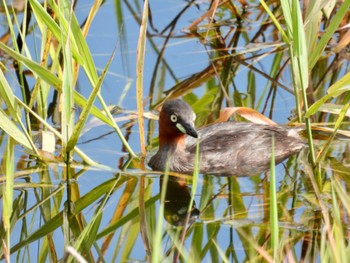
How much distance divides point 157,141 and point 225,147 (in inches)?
23.2

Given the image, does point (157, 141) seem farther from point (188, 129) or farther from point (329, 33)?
point (329, 33)

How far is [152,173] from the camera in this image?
7.08 metres

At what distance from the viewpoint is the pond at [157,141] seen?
5621 millimetres

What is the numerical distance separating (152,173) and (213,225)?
1.20 meters

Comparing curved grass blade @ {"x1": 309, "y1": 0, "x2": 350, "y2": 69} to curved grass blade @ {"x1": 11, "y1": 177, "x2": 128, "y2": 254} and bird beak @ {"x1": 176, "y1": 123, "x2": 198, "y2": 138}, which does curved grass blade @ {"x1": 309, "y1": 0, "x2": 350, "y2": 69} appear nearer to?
bird beak @ {"x1": 176, "y1": 123, "x2": 198, "y2": 138}

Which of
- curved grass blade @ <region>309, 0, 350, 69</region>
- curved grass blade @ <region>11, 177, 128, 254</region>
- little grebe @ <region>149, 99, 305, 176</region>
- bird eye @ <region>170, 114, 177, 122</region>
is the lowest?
curved grass blade @ <region>11, 177, 128, 254</region>

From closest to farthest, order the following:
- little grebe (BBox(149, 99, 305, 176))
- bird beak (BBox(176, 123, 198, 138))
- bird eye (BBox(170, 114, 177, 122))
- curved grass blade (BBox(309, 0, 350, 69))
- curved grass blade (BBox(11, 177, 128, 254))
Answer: curved grass blade (BBox(11, 177, 128, 254))
curved grass blade (BBox(309, 0, 350, 69))
bird beak (BBox(176, 123, 198, 138))
bird eye (BBox(170, 114, 177, 122))
little grebe (BBox(149, 99, 305, 176))

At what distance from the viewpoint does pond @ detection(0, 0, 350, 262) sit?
562cm

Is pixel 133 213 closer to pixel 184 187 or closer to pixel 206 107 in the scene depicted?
pixel 184 187

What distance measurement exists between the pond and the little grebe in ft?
0.35

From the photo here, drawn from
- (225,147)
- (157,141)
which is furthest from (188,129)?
(157,141)

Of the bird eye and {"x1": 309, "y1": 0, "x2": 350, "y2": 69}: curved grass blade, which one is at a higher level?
{"x1": 309, "y1": 0, "x2": 350, "y2": 69}: curved grass blade

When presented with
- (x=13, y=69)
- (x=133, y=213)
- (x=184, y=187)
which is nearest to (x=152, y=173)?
(x=184, y=187)

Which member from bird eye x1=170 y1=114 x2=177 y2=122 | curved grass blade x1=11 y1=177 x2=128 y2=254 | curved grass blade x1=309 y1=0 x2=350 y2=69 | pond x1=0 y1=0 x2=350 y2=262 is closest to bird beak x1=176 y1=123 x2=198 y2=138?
bird eye x1=170 y1=114 x2=177 y2=122
